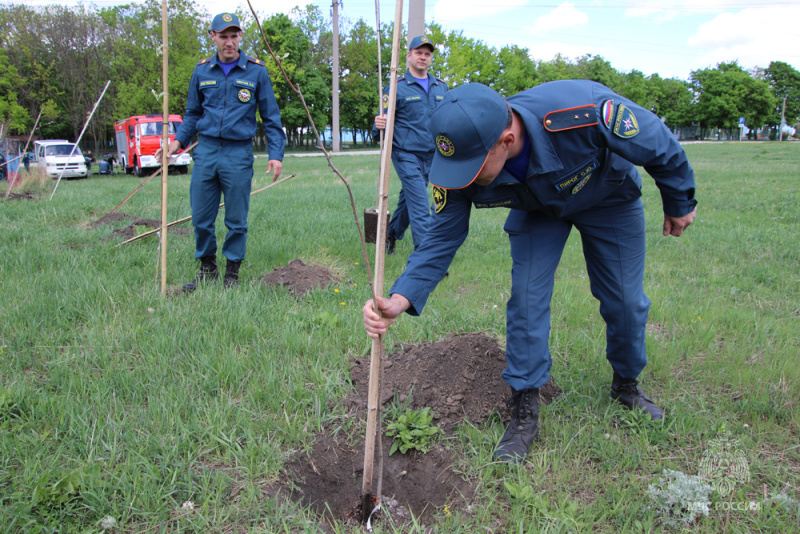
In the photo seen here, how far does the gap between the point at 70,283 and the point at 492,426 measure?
325 cm

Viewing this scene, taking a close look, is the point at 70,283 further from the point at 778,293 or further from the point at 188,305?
the point at 778,293

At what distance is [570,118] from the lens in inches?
74.5

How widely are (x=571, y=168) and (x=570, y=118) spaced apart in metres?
0.18

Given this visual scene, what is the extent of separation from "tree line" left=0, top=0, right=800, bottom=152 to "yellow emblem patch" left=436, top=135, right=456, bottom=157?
35.7ft

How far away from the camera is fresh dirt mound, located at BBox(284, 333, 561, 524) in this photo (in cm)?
211

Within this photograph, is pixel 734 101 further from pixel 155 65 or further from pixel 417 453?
pixel 417 453

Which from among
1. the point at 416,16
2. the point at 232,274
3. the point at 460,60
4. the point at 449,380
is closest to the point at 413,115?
the point at 232,274

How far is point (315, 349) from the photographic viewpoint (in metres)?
3.02

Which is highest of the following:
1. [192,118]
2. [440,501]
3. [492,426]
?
[192,118]

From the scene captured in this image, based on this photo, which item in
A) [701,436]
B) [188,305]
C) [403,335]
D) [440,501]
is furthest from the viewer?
[188,305]

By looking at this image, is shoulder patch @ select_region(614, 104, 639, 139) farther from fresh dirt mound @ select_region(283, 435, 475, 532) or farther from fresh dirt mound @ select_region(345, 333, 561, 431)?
fresh dirt mound @ select_region(283, 435, 475, 532)

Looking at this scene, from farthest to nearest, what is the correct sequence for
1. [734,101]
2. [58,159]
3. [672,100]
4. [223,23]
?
[672,100] → [734,101] → [58,159] → [223,23]

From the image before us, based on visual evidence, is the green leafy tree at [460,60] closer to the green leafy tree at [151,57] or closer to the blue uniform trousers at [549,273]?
the green leafy tree at [151,57]

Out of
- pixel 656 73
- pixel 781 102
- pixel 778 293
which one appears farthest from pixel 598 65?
pixel 778 293
